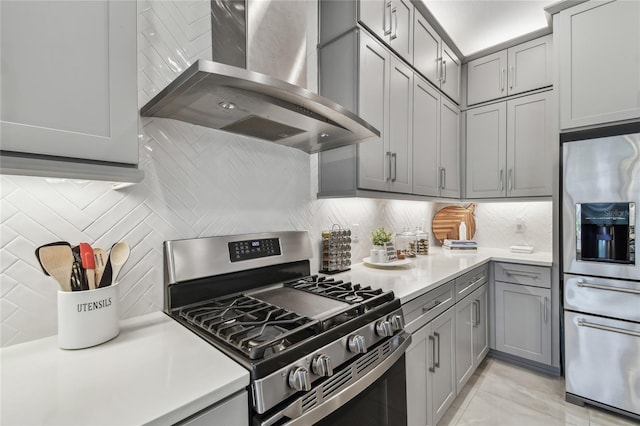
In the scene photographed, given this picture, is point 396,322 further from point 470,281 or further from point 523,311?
point 523,311

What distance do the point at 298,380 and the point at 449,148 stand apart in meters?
2.61

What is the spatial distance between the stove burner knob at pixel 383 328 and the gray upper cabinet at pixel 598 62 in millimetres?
2091

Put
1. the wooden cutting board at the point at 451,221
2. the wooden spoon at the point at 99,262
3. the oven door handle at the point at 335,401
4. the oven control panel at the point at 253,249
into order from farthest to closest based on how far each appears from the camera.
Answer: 1. the wooden cutting board at the point at 451,221
2. the oven control panel at the point at 253,249
3. the wooden spoon at the point at 99,262
4. the oven door handle at the point at 335,401

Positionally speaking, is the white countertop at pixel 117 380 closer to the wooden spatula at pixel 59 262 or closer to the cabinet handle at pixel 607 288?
the wooden spatula at pixel 59 262

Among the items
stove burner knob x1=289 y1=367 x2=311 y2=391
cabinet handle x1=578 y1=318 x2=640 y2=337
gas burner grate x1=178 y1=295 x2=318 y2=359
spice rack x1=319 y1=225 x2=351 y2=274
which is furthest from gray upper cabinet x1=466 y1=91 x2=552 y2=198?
stove burner knob x1=289 y1=367 x2=311 y2=391

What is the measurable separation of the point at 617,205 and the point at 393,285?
1.54 metres

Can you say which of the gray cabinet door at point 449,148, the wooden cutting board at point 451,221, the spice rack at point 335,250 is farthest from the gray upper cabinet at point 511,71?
the spice rack at point 335,250

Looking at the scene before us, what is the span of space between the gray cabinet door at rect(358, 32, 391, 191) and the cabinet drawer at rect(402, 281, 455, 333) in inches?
27.3

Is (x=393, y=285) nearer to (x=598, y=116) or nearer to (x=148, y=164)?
(x=148, y=164)

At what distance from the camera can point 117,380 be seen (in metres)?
0.70

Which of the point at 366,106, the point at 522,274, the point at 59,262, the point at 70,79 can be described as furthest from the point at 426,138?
the point at 59,262

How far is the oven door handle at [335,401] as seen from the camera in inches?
30.7

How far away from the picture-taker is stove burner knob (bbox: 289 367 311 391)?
31.1 inches

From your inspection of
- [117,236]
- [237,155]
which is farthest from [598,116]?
[117,236]
